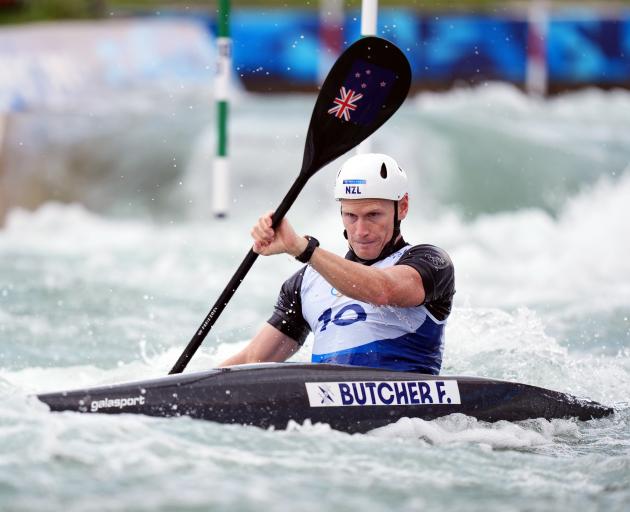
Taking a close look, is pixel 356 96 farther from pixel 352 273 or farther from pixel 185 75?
pixel 185 75

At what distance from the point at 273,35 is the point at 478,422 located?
43.1 ft

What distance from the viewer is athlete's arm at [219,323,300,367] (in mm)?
5461

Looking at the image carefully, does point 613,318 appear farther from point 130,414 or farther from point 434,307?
point 130,414

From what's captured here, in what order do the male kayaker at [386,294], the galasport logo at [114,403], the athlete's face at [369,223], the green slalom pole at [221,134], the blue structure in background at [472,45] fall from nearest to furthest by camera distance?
the galasport logo at [114,403]
the male kayaker at [386,294]
the athlete's face at [369,223]
the green slalom pole at [221,134]
the blue structure in background at [472,45]

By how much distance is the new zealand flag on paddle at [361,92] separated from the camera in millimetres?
5566

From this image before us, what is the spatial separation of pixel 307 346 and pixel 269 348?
1263mm

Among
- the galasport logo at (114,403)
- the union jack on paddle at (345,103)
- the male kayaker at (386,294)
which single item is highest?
the union jack on paddle at (345,103)

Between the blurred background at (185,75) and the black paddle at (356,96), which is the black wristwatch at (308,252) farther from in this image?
the blurred background at (185,75)

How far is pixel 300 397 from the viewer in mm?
4777

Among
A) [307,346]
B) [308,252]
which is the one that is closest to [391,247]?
[308,252]

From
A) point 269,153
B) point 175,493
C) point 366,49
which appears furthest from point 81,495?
point 269,153

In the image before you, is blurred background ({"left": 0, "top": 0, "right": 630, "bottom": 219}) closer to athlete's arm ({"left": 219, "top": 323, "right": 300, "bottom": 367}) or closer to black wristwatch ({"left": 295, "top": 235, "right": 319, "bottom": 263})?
athlete's arm ({"left": 219, "top": 323, "right": 300, "bottom": 367})

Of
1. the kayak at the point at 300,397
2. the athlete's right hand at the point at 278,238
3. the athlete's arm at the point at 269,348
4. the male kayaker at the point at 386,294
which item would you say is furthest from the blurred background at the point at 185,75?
the athlete's right hand at the point at 278,238

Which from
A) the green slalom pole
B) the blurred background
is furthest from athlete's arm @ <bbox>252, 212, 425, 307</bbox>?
the blurred background
